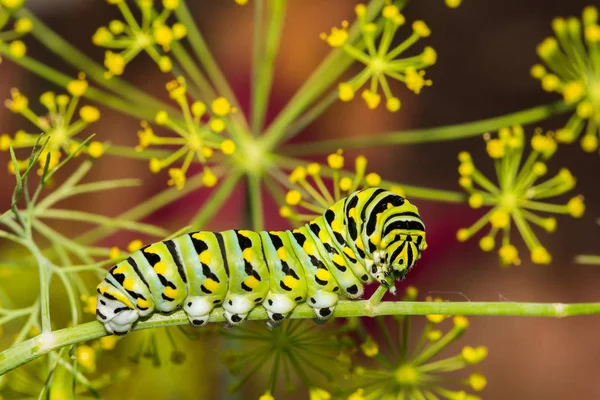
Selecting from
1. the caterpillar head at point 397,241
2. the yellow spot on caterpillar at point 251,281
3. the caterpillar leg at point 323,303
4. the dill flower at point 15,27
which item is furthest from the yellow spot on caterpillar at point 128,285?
the dill flower at point 15,27

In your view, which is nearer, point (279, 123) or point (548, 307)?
point (548, 307)

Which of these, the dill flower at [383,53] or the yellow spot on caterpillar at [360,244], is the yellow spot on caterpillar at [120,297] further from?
the dill flower at [383,53]

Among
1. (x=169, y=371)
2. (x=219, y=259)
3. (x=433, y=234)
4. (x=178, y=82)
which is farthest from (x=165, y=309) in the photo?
(x=433, y=234)

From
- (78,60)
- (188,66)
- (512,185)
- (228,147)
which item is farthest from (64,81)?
(512,185)

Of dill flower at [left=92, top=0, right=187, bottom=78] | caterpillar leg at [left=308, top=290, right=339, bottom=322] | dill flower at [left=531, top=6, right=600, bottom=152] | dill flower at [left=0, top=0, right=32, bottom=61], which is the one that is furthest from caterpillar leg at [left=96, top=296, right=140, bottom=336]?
dill flower at [left=531, top=6, right=600, bottom=152]

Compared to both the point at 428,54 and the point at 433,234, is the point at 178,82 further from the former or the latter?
the point at 433,234
